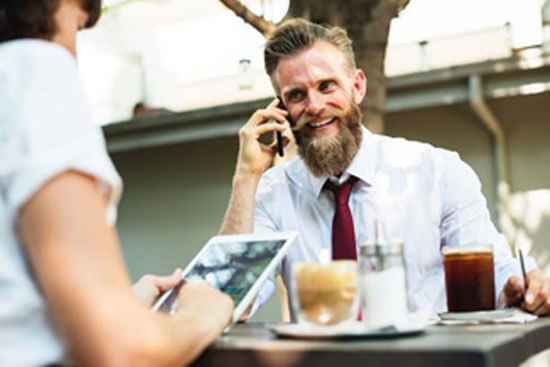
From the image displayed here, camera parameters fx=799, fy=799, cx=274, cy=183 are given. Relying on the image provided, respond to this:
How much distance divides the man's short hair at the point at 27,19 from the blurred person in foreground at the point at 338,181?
→ 5.95ft

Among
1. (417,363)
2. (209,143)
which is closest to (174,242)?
(209,143)

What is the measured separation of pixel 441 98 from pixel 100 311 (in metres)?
6.10

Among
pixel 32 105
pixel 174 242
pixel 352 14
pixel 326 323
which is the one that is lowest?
pixel 174 242

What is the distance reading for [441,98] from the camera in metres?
6.85

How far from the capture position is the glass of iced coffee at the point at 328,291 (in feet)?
5.18

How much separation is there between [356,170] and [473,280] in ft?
3.37

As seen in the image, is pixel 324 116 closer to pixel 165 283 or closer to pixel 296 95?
pixel 296 95

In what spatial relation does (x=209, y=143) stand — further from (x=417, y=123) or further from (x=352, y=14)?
(x=352, y=14)

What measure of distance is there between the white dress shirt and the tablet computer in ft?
3.19

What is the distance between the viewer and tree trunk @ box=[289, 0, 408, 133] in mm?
4176

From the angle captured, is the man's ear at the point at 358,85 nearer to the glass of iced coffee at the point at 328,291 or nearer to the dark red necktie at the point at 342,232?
the dark red necktie at the point at 342,232

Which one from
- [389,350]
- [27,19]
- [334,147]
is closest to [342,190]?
[334,147]

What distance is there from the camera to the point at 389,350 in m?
1.29

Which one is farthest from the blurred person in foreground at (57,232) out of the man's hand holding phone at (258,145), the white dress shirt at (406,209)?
the man's hand holding phone at (258,145)
